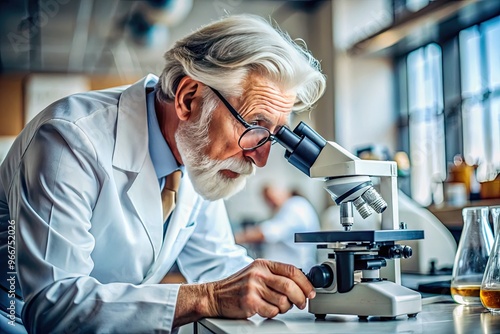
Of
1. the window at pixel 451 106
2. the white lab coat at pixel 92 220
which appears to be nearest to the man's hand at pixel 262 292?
the white lab coat at pixel 92 220

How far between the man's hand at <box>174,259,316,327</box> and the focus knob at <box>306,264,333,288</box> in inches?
0.5

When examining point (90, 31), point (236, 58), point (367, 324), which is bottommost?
point (367, 324)

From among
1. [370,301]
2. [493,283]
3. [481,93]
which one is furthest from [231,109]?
[481,93]

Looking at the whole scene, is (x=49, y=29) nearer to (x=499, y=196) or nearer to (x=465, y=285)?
(x=499, y=196)

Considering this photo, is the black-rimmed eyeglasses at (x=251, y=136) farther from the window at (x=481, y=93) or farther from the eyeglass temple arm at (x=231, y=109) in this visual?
the window at (x=481, y=93)

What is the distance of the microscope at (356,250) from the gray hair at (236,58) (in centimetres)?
36

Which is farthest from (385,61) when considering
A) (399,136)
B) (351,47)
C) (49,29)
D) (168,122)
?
(168,122)

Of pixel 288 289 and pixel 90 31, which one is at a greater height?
pixel 90 31

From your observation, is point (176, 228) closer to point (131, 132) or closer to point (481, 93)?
point (131, 132)

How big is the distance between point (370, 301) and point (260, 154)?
0.53 metres

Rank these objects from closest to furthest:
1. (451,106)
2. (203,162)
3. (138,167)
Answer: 1. (138,167)
2. (203,162)
3. (451,106)

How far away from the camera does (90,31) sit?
671cm

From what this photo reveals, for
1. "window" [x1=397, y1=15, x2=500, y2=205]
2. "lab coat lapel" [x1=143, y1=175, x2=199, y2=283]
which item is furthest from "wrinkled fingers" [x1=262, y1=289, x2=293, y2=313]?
"window" [x1=397, y1=15, x2=500, y2=205]

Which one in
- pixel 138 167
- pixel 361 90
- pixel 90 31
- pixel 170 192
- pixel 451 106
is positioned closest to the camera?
pixel 138 167
